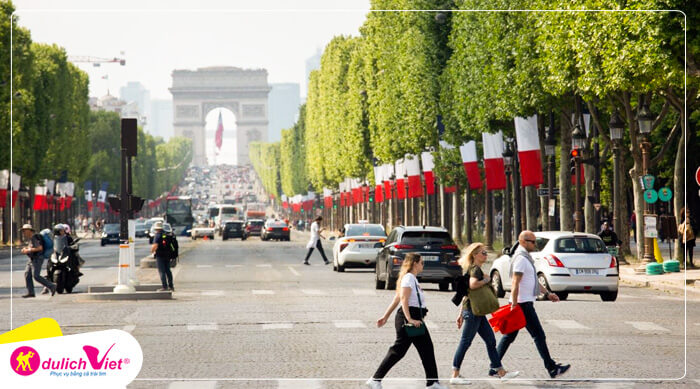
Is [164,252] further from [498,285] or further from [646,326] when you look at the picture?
[646,326]

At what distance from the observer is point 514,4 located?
148ft

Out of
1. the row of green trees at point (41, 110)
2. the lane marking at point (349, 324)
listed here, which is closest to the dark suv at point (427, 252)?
the lane marking at point (349, 324)

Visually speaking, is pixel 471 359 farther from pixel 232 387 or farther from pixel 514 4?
pixel 514 4

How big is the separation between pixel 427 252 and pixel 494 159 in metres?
22.2

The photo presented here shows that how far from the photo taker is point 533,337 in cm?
1474

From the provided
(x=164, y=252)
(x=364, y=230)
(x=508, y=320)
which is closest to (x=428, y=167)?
(x=364, y=230)

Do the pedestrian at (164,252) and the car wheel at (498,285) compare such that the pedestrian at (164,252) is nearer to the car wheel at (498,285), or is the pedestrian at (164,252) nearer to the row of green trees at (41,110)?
the car wheel at (498,285)

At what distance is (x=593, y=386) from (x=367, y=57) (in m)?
69.9

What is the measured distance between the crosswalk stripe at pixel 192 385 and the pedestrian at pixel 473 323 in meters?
2.35

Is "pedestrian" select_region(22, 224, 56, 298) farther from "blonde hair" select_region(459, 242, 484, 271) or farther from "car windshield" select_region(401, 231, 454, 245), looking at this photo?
"blonde hair" select_region(459, 242, 484, 271)

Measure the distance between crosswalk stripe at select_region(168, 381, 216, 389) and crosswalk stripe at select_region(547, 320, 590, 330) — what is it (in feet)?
29.9

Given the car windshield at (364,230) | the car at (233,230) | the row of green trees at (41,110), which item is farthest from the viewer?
the car at (233,230)

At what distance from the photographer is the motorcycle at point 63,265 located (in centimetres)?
3241

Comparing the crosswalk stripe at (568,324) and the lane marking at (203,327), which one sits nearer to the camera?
the lane marking at (203,327)
